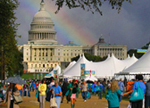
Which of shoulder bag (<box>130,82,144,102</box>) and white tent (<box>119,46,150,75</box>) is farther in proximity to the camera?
white tent (<box>119,46,150,75</box>)

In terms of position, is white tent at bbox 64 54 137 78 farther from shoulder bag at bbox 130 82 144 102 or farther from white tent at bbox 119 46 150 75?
shoulder bag at bbox 130 82 144 102

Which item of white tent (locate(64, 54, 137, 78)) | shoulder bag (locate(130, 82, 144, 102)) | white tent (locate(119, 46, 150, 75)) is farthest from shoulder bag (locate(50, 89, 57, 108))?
white tent (locate(64, 54, 137, 78))

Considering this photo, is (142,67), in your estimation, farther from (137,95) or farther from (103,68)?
(103,68)

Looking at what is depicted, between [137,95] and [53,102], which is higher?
[137,95]

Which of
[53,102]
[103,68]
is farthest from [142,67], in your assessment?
[103,68]

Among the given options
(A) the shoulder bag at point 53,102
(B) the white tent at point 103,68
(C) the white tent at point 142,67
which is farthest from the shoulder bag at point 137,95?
(B) the white tent at point 103,68

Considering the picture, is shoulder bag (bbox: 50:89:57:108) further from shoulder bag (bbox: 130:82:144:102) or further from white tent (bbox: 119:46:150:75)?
white tent (bbox: 119:46:150:75)

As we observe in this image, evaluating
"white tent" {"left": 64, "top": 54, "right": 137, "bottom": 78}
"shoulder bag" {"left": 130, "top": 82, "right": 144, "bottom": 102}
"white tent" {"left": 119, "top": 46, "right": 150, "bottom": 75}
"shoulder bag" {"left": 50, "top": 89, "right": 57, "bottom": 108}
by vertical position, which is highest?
"white tent" {"left": 64, "top": 54, "right": 137, "bottom": 78}

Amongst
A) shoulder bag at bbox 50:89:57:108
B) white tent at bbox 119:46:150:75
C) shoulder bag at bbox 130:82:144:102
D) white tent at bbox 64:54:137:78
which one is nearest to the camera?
shoulder bag at bbox 130:82:144:102

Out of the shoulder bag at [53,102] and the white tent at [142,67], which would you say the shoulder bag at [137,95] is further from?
the white tent at [142,67]

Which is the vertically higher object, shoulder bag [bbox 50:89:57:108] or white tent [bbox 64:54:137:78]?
white tent [bbox 64:54:137:78]

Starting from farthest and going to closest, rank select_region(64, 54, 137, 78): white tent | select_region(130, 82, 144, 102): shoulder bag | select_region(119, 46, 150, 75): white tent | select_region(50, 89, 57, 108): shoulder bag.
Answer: select_region(64, 54, 137, 78): white tent < select_region(119, 46, 150, 75): white tent < select_region(50, 89, 57, 108): shoulder bag < select_region(130, 82, 144, 102): shoulder bag

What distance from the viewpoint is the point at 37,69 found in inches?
7338

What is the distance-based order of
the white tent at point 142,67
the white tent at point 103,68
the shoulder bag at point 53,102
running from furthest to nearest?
the white tent at point 103,68
the white tent at point 142,67
the shoulder bag at point 53,102
